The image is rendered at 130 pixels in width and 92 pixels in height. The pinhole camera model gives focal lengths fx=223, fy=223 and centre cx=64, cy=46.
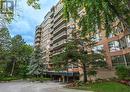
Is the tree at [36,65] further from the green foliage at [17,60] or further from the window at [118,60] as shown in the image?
the window at [118,60]

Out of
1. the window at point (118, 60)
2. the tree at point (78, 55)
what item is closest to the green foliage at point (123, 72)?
the window at point (118, 60)

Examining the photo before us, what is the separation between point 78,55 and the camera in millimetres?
34125

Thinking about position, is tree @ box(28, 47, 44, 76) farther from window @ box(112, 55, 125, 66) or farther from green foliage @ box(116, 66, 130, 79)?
green foliage @ box(116, 66, 130, 79)

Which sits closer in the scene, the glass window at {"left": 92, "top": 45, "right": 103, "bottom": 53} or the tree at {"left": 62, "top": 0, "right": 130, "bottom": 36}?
the tree at {"left": 62, "top": 0, "right": 130, "bottom": 36}

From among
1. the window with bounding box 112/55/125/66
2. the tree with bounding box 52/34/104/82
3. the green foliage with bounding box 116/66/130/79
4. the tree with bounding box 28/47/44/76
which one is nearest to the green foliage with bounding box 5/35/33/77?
the tree with bounding box 28/47/44/76

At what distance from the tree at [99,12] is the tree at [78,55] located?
827 inches

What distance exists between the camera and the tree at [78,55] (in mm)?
34031

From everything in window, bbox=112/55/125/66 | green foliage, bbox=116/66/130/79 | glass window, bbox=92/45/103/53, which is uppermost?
→ glass window, bbox=92/45/103/53

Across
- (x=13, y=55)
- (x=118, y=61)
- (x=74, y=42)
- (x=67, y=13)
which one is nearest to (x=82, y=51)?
(x=74, y=42)

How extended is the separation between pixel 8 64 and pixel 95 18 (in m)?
65.4

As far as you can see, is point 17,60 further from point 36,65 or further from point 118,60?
point 118,60

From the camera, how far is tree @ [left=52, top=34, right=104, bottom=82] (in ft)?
112

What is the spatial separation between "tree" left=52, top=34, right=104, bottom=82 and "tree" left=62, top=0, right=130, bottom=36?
20999 millimetres

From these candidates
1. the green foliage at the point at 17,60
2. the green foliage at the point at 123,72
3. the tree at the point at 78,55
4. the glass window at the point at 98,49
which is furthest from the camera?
the green foliage at the point at 17,60
